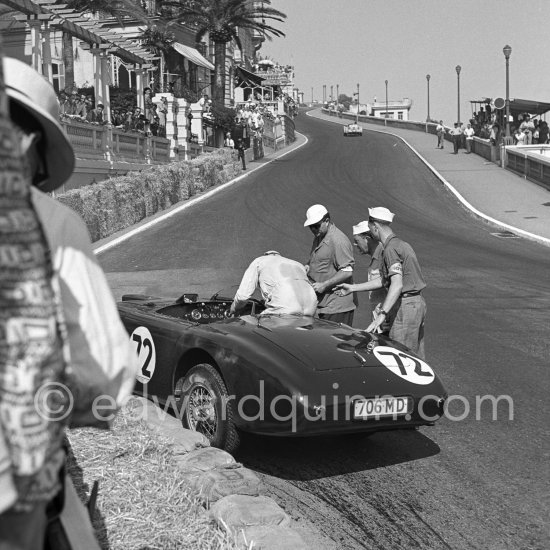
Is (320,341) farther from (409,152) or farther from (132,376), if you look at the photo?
(409,152)

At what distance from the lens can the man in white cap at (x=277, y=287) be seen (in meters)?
6.61

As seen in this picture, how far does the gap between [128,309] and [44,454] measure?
18.3 feet

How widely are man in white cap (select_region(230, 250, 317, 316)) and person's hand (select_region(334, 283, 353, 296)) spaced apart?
2.66 ft

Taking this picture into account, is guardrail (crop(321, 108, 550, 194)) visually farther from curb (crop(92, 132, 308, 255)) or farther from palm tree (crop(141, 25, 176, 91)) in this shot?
palm tree (crop(141, 25, 176, 91))

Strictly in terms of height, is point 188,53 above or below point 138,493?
above

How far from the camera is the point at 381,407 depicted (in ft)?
17.6

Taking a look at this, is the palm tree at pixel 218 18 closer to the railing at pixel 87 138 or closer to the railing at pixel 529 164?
the railing at pixel 529 164

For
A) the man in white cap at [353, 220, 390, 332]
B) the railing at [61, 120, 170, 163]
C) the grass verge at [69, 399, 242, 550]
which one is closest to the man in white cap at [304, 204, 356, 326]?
the man in white cap at [353, 220, 390, 332]

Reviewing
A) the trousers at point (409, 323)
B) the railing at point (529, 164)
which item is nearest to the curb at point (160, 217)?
the railing at point (529, 164)

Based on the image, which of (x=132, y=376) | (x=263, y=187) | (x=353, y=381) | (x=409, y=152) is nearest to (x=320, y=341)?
(x=353, y=381)

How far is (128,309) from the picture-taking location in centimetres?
706

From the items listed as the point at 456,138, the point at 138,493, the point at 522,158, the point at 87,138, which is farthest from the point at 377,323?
the point at 456,138

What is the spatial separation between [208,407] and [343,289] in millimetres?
2295

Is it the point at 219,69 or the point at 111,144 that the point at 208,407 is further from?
the point at 219,69
